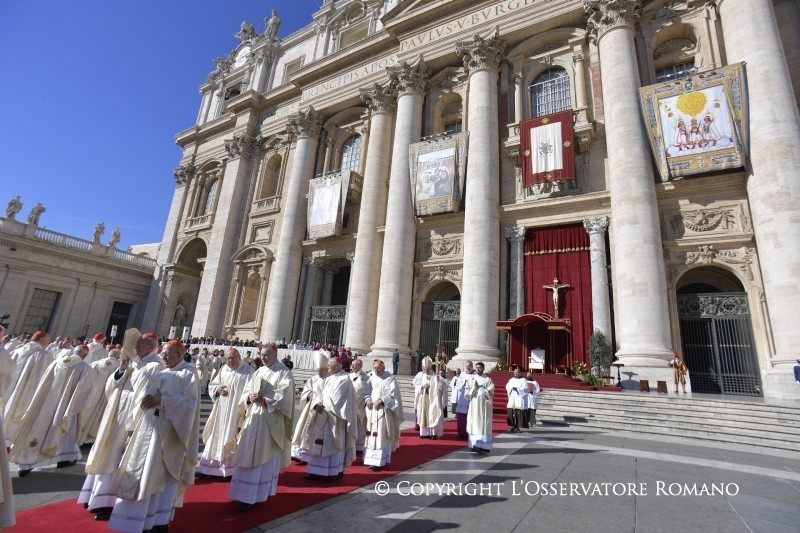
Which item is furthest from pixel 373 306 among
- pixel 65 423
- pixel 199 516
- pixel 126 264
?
pixel 126 264

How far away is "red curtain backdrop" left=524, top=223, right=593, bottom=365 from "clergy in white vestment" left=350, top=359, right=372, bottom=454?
10.1 metres

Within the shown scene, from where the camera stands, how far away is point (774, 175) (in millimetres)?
11586

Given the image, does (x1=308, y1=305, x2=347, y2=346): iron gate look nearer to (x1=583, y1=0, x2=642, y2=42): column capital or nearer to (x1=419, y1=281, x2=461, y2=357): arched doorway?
(x1=419, y1=281, x2=461, y2=357): arched doorway

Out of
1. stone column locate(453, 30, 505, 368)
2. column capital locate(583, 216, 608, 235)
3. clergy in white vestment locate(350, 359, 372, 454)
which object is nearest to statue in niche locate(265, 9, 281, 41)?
stone column locate(453, 30, 505, 368)

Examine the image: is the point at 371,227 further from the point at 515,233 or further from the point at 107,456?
the point at 107,456

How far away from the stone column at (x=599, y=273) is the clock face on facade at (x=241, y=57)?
99.2ft

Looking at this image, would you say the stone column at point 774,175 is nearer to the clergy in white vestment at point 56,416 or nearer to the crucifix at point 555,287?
the crucifix at point 555,287

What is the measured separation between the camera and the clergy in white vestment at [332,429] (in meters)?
5.29

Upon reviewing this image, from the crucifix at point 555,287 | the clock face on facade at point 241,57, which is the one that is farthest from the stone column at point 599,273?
the clock face on facade at point 241,57

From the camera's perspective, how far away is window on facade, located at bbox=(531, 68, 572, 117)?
57.9 feet

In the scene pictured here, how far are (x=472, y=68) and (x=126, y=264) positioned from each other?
25278mm

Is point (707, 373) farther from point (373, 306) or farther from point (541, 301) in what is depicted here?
point (373, 306)

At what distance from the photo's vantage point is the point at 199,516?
3.88m

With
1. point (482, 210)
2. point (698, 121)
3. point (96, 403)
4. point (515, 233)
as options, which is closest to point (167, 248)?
point (482, 210)
